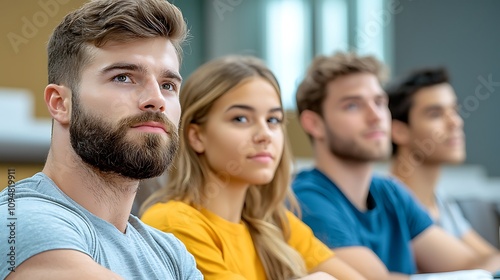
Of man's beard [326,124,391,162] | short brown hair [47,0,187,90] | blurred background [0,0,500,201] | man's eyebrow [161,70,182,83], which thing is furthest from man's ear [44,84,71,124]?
blurred background [0,0,500,201]

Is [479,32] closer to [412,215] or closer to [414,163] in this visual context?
[414,163]

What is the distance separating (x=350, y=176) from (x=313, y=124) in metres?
0.19

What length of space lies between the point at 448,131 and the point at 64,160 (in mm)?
1836

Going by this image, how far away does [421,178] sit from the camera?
255cm

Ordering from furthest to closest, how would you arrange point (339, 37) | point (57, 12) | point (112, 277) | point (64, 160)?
point (339, 37) → point (57, 12) → point (64, 160) → point (112, 277)

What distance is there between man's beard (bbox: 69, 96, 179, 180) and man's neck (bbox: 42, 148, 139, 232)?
0.05ft

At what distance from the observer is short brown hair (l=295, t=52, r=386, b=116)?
2057 mm

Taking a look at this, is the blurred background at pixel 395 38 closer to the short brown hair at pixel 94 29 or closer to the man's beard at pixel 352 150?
the man's beard at pixel 352 150

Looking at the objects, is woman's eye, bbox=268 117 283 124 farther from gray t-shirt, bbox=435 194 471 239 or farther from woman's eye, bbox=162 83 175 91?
gray t-shirt, bbox=435 194 471 239

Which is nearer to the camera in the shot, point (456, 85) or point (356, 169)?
point (356, 169)

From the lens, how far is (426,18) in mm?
4734

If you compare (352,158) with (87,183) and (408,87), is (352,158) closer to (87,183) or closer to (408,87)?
(408,87)

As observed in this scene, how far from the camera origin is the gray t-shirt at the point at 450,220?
257 cm

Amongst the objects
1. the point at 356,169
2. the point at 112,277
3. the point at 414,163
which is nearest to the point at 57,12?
the point at 112,277
